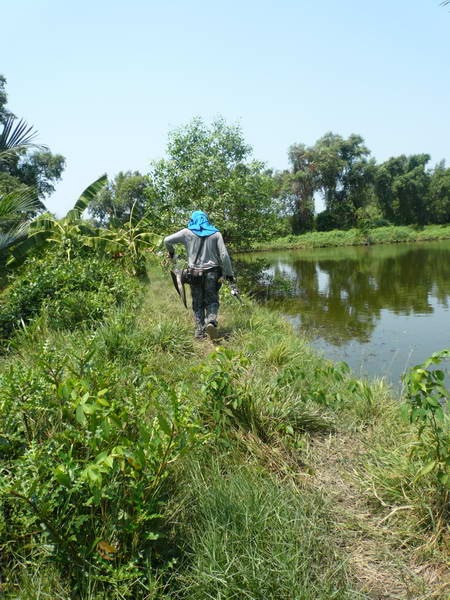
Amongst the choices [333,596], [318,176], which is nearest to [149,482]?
[333,596]

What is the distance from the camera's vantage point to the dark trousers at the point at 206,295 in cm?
650

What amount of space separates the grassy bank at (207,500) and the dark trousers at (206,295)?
8.73ft

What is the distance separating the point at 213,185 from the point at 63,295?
29.0ft

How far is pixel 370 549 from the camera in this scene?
2.54 m

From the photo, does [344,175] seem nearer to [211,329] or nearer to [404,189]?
[404,189]

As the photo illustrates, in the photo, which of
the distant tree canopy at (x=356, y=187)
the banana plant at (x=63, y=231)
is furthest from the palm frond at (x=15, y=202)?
the distant tree canopy at (x=356, y=187)

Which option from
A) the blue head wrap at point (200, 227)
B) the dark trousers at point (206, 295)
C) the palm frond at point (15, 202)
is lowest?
the dark trousers at point (206, 295)

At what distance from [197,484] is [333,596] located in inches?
39.1

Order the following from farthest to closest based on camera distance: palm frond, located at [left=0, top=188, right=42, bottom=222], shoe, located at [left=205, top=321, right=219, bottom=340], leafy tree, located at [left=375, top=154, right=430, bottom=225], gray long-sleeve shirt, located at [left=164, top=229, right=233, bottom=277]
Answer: leafy tree, located at [left=375, top=154, right=430, bottom=225]
palm frond, located at [left=0, top=188, right=42, bottom=222]
gray long-sleeve shirt, located at [left=164, top=229, right=233, bottom=277]
shoe, located at [left=205, top=321, right=219, bottom=340]

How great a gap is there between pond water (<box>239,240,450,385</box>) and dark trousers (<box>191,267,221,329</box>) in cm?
Answer: 254

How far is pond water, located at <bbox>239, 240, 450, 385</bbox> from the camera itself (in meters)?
8.39

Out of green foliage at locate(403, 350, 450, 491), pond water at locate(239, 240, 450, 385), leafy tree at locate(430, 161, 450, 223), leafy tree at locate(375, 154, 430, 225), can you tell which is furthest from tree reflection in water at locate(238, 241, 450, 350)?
leafy tree at locate(430, 161, 450, 223)

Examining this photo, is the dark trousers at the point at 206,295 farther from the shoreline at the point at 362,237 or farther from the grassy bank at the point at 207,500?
the shoreline at the point at 362,237

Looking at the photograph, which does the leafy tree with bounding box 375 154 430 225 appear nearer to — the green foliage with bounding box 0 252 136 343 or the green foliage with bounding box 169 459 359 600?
the green foliage with bounding box 0 252 136 343
